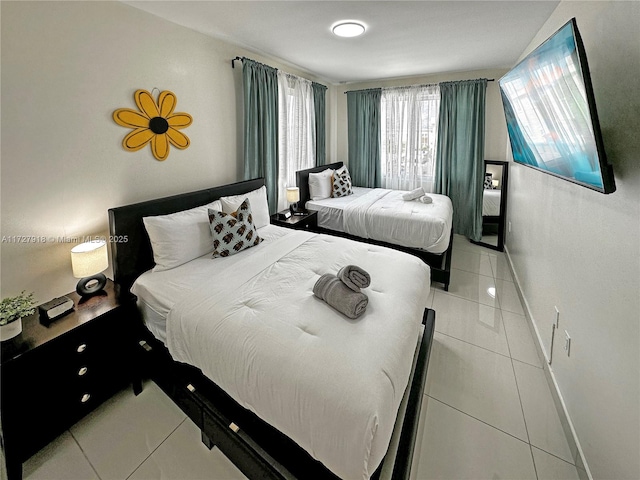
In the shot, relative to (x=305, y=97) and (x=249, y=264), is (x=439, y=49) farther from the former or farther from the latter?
(x=249, y=264)

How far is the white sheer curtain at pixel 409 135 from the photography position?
4.59m

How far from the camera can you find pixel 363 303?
60.0 inches

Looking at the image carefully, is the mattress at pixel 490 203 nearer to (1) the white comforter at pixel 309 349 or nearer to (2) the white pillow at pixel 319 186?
(2) the white pillow at pixel 319 186

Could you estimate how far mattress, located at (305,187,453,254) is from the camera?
10.5 ft

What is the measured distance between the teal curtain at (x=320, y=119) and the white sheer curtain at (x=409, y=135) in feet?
3.43

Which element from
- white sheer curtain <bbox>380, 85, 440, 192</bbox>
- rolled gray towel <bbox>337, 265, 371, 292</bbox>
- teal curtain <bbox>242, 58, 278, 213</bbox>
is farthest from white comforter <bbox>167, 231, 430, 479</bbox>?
white sheer curtain <bbox>380, 85, 440, 192</bbox>

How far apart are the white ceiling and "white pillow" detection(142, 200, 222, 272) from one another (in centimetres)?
155

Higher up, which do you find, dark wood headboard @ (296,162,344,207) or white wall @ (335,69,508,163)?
white wall @ (335,69,508,163)

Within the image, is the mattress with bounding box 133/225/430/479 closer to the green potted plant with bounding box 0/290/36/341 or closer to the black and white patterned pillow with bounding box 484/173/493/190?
the green potted plant with bounding box 0/290/36/341

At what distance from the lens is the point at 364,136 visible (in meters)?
5.11

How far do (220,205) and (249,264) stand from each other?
792mm

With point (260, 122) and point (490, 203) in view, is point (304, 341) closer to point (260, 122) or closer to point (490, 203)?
point (260, 122)

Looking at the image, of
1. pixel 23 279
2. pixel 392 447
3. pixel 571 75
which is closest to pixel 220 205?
pixel 23 279

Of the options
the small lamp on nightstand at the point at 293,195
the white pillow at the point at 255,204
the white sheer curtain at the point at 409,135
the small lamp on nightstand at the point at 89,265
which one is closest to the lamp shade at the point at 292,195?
the small lamp on nightstand at the point at 293,195
